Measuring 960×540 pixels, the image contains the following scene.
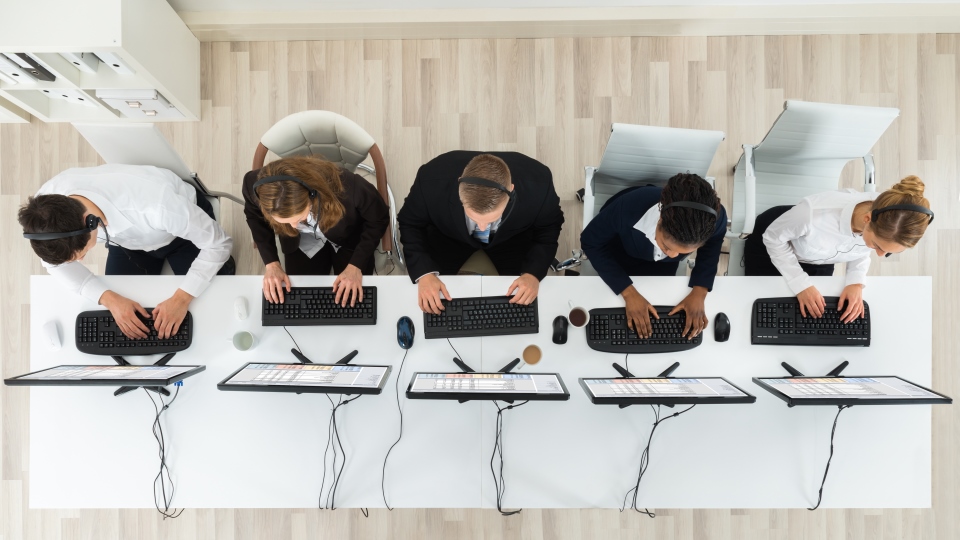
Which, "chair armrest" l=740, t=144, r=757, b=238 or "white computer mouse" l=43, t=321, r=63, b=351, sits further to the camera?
"chair armrest" l=740, t=144, r=757, b=238

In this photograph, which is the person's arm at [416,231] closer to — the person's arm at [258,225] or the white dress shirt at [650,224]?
the person's arm at [258,225]

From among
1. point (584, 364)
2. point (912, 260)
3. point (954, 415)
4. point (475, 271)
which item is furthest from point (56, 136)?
point (954, 415)

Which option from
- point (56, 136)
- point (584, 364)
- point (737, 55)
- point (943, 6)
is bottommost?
point (584, 364)

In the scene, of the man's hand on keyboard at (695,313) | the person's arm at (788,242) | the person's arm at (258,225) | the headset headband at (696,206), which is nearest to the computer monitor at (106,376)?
the person's arm at (258,225)

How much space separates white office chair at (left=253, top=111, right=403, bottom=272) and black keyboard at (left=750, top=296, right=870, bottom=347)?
1548 mm

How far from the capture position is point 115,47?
1945 mm

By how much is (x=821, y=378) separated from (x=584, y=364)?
2.82ft

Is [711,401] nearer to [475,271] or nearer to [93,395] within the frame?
[475,271]

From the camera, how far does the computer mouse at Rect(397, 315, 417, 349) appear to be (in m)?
1.74

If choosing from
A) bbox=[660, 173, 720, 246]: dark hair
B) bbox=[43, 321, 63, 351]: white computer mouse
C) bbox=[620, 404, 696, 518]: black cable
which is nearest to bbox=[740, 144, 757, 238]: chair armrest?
bbox=[660, 173, 720, 246]: dark hair

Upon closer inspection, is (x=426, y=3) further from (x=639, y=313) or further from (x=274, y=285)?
(x=639, y=313)

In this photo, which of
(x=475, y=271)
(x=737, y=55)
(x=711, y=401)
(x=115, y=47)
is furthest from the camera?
(x=737, y=55)

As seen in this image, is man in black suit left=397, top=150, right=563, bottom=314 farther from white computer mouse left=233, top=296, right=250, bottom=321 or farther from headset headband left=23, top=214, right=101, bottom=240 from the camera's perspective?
headset headband left=23, top=214, right=101, bottom=240

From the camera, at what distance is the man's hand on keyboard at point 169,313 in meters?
1.73
